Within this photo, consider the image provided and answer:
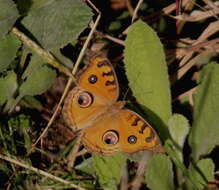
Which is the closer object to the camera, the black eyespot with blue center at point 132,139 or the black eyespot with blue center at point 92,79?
the black eyespot with blue center at point 132,139

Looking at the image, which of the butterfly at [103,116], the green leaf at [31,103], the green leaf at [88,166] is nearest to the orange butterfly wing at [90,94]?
the butterfly at [103,116]

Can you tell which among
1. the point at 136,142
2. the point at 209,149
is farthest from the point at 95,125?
the point at 209,149

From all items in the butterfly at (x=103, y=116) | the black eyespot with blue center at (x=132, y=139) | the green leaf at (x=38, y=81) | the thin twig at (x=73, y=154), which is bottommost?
the thin twig at (x=73, y=154)

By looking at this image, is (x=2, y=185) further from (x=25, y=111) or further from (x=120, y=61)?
(x=120, y=61)

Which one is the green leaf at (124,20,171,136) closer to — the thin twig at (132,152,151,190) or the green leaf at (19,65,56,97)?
the thin twig at (132,152,151,190)

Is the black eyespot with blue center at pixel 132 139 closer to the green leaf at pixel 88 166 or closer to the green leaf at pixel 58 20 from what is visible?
the green leaf at pixel 88 166

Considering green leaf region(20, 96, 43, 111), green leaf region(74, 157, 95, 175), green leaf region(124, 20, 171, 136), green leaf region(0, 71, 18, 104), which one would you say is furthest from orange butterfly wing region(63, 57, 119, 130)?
green leaf region(20, 96, 43, 111)

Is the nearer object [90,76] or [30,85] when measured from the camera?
[90,76]
